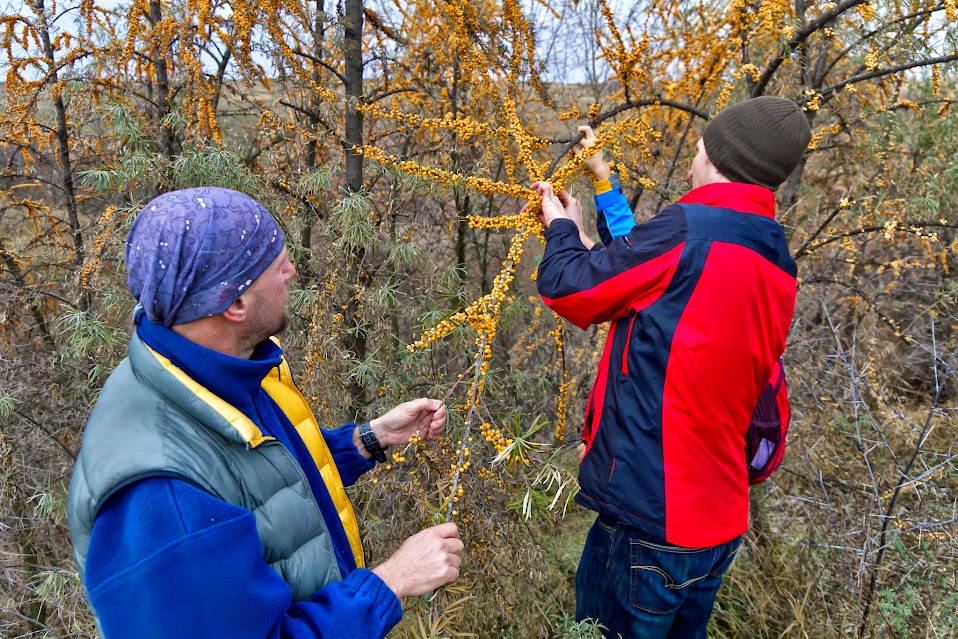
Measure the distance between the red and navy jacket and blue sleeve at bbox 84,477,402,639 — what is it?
1048 mm

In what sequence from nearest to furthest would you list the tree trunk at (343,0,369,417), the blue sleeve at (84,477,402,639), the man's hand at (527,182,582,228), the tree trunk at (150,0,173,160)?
the blue sleeve at (84,477,402,639) → the man's hand at (527,182,582,228) → the tree trunk at (343,0,369,417) → the tree trunk at (150,0,173,160)

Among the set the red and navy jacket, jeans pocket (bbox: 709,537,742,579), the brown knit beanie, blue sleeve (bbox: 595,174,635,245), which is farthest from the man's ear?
jeans pocket (bbox: 709,537,742,579)

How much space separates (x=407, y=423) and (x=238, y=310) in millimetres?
746

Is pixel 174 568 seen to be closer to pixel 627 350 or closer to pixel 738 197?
pixel 627 350

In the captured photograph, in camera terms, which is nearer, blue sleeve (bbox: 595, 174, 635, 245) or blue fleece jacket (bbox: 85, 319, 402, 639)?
blue fleece jacket (bbox: 85, 319, 402, 639)

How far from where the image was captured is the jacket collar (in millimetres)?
1678

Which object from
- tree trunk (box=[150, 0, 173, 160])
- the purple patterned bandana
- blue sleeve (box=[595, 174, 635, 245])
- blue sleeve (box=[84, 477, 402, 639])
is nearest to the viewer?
blue sleeve (box=[84, 477, 402, 639])

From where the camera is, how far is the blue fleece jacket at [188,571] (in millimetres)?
958

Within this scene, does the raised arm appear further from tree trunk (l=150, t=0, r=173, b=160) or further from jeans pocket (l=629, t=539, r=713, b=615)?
tree trunk (l=150, t=0, r=173, b=160)

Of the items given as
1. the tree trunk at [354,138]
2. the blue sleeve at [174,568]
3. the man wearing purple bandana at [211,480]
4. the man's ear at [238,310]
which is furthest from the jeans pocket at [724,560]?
the tree trunk at [354,138]

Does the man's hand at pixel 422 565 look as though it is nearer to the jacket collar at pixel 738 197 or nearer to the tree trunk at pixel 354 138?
the jacket collar at pixel 738 197

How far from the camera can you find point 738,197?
168 cm

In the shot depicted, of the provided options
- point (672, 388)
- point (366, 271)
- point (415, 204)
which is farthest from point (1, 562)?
point (672, 388)

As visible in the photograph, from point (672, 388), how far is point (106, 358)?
2.68 meters
